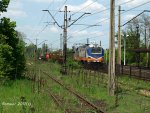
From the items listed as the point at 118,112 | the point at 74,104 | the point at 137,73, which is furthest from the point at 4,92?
the point at 137,73

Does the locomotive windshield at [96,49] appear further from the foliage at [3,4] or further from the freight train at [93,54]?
the foliage at [3,4]

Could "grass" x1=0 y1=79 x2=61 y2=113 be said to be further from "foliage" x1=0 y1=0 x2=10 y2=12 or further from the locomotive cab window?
the locomotive cab window

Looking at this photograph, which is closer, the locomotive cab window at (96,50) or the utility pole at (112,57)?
the utility pole at (112,57)

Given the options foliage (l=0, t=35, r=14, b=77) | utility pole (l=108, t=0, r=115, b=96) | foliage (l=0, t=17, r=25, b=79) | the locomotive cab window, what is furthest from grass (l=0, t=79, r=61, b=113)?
the locomotive cab window

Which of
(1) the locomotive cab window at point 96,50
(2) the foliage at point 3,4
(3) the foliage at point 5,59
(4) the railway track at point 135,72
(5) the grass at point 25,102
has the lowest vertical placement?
(5) the grass at point 25,102

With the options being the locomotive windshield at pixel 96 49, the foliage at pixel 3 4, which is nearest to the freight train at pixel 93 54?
the locomotive windshield at pixel 96 49

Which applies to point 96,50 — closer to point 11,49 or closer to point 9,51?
point 11,49

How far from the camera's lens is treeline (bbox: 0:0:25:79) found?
27.9 metres

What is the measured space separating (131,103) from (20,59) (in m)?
16.1

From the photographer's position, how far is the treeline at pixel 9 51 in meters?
27.9

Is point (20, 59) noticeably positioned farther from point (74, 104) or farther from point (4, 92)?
point (74, 104)

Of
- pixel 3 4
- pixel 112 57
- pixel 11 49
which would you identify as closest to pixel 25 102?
pixel 112 57

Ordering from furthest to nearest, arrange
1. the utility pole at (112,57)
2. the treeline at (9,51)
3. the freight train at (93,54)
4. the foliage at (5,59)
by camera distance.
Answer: the freight train at (93,54), the treeline at (9,51), the foliage at (5,59), the utility pole at (112,57)

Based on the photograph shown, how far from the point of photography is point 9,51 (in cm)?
2877
